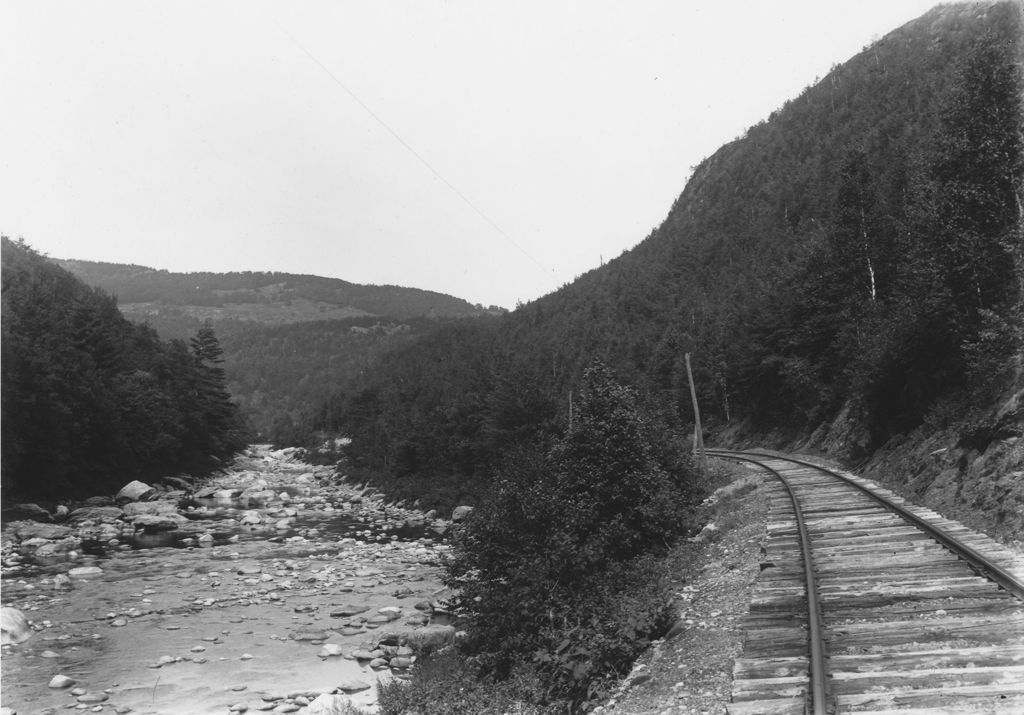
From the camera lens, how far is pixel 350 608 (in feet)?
65.2

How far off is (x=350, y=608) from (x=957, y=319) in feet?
65.9

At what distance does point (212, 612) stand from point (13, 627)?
4.96 metres

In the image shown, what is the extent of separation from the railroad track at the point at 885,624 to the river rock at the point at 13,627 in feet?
60.8

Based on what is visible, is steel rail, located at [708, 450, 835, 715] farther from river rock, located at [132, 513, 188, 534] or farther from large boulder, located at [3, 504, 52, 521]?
large boulder, located at [3, 504, 52, 521]

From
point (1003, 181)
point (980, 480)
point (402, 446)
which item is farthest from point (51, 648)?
point (402, 446)

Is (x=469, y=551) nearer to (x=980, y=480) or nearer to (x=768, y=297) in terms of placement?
(x=980, y=480)

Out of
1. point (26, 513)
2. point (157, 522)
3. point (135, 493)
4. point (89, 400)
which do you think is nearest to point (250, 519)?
point (157, 522)

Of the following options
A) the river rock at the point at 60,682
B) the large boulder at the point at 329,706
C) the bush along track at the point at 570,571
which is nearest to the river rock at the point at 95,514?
the river rock at the point at 60,682

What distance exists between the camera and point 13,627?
54.3 feet

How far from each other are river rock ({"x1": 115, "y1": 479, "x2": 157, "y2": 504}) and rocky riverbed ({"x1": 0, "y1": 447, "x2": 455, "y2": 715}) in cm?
709

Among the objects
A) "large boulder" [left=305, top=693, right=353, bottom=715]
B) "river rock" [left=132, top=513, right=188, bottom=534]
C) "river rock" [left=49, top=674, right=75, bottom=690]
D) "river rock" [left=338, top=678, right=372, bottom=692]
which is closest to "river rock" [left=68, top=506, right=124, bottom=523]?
"river rock" [left=132, top=513, right=188, bottom=534]

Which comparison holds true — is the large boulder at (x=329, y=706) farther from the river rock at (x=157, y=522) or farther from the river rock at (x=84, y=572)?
the river rock at (x=157, y=522)

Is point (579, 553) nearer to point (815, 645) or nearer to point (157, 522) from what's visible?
point (815, 645)

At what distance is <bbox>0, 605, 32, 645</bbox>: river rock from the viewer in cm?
1619
